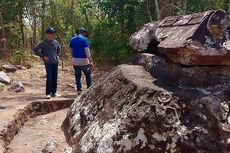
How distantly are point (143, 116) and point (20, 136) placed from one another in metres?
2.73

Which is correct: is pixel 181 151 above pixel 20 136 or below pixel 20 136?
above

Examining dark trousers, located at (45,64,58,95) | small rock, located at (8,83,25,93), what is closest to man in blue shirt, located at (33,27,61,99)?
dark trousers, located at (45,64,58,95)

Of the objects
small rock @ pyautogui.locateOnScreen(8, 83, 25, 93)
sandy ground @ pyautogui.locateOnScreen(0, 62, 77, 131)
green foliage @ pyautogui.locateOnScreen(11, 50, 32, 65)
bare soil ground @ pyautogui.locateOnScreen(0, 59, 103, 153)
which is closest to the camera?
bare soil ground @ pyautogui.locateOnScreen(0, 59, 103, 153)

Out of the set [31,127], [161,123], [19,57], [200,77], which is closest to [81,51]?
[31,127]

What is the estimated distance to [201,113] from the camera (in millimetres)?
4027

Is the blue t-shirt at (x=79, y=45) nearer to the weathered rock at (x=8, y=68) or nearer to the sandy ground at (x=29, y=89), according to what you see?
the sandy ground at (x=29, y=89)

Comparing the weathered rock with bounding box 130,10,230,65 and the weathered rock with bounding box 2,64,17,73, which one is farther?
the weathered rock with bounding box 2,64,17,73

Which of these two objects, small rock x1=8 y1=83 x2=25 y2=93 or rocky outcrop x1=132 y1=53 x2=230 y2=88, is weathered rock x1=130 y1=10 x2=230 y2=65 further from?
small rock x1=8 y1=83 x2=25 y2=93

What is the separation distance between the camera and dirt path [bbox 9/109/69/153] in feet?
17.6

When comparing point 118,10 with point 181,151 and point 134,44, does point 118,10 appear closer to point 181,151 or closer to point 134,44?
point 134,44

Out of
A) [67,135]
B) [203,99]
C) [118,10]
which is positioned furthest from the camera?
[118,10]

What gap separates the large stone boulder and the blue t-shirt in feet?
12.6

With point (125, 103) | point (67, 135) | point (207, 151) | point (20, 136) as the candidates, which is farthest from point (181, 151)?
point (20, 136)

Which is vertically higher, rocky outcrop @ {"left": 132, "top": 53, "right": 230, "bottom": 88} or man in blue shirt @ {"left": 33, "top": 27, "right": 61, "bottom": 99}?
rocky outcrop @ {"left": 132, "top": 53, "right": 230, "bottom": 88}
